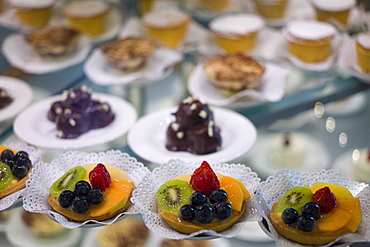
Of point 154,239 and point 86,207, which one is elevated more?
point 86,207

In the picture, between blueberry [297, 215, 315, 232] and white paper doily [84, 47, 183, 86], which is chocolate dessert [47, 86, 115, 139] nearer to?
white paper doily [84, 47, 183, 86]

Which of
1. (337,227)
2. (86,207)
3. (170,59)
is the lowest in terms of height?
(170,59)

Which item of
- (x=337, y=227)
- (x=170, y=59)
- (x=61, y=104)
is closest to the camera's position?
(x=337, y=227)

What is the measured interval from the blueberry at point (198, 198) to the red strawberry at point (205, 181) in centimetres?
4

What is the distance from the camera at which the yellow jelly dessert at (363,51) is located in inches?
97.2

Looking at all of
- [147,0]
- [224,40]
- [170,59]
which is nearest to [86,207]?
[170,59]

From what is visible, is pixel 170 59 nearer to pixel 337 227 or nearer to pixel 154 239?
pixel 154 239

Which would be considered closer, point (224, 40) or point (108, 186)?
point (108, 186)

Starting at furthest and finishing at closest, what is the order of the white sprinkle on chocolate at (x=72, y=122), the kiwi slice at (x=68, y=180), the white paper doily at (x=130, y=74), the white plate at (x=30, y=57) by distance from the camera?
the white plate at (x=30, y=57) → the white paper doily at (x=130, y=74) → the white sprinkle on chocolate at (x=72, y=122) → the kiwi slice at (x=68, y=180)

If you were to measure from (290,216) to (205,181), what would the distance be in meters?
0.28

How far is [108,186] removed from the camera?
167 centimetres

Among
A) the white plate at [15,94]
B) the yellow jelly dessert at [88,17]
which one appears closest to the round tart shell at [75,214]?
the white plate at [15,94]

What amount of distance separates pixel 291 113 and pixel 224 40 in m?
0.76

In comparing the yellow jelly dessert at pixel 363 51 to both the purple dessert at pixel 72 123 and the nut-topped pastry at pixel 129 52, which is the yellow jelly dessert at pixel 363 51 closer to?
the nut-topped pastry at pixel 129 52
